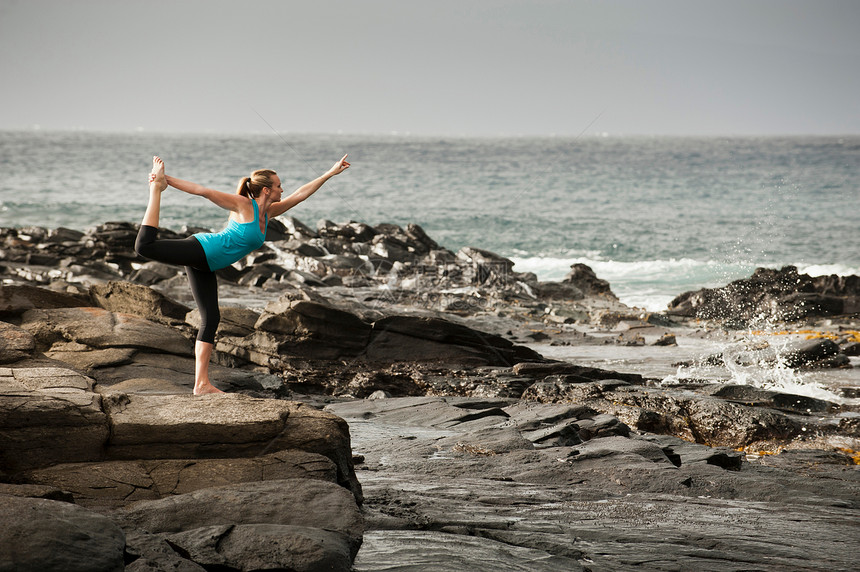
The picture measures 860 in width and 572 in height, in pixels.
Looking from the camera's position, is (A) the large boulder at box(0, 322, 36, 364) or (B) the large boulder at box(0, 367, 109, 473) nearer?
(B) the large boulder at box(0, 367, 109, 473)

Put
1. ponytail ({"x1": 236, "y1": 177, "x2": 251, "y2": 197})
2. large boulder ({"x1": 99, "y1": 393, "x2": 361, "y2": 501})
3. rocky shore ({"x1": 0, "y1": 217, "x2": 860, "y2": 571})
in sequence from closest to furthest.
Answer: rocky shore ({"x1": 0, "y1": 217, "x2": 860, "y2": 571}) < large boulder ({"x1": 99, "y1": 393, "x2": 361, "y2": 501}) < ponytail ({"x1": 236, "y1": 177, "x2": 251, "y2": 197})

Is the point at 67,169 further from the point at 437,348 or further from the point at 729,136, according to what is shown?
the point at 729,136

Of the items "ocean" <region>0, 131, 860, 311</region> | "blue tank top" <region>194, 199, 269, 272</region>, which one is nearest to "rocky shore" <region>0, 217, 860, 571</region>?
"blue tank top" <region>194, 199, 269, 272</region>

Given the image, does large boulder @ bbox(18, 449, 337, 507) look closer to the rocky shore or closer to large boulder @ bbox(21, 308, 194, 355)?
the rocky shore

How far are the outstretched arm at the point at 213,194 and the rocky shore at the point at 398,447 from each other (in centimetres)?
144

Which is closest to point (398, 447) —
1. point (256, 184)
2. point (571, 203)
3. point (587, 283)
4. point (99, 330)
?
point (256, 184)

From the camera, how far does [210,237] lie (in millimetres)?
5883

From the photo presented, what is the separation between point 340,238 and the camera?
25312mm

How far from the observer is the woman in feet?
18.6

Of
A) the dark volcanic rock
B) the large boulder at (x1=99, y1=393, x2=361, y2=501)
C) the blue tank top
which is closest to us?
the large boulder at (x1=99, y1=393, x2=361, y2=501)

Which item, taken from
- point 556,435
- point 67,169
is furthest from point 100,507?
point 67,169

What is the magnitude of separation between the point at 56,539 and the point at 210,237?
10.0 ft

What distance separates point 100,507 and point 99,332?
430 centimetres

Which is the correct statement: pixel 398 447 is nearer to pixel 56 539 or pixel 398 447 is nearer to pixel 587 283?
pixel 56 539
